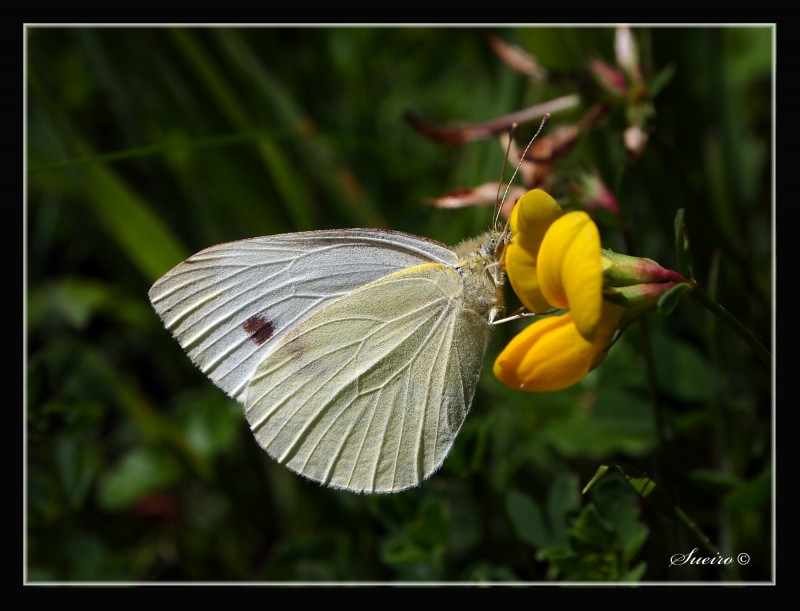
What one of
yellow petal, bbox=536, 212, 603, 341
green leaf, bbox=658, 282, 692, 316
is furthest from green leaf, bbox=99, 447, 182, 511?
green leaf, bbox=658, 282, 692, 316

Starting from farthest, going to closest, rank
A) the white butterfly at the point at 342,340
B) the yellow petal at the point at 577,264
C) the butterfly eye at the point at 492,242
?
the white butterfly at the point at 342,340
the butterfly eye at the point at 492,242
the yellow petal at the point at 577,264

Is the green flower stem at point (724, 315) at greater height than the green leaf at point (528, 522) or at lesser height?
greater

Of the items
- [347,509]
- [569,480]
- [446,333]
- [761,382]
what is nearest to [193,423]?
[347,509]

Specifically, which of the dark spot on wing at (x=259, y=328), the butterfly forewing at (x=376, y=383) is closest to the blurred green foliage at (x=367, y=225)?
the butterfly forewing at (x=376, y=383)

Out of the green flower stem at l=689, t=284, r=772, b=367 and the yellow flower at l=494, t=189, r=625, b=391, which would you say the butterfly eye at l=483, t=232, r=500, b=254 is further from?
the green flower stem at l=689, t=284, r=772, b=367

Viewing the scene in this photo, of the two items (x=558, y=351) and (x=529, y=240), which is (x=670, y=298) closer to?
(x=558, y=351)

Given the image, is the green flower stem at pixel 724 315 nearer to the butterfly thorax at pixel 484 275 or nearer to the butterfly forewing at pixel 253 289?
the butterfly thorax at pixel 484 275

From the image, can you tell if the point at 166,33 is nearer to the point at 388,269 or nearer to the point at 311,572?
the point at 388,269

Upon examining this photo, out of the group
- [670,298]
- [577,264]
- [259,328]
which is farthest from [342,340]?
[670,298]
